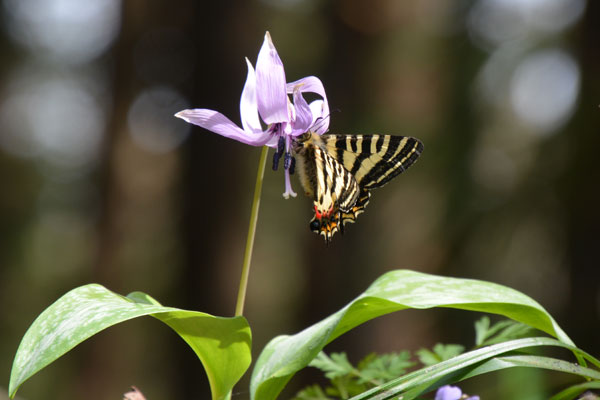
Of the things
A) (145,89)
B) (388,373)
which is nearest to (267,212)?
(145,89)

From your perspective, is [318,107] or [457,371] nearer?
[457,371]

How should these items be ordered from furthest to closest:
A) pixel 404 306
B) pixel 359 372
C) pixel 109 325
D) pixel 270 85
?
1. pixel 359 372
2. pixel 270 85
3. pixel 404 306
4. pixel 109 325

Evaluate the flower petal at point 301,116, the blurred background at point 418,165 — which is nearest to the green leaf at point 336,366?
the flower petal at point 301,116

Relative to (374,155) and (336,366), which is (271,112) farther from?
(336,366)

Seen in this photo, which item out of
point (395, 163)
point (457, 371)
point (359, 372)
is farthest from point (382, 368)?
point (395, 163)

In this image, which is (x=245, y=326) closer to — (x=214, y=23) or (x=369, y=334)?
(x=369, y=334)

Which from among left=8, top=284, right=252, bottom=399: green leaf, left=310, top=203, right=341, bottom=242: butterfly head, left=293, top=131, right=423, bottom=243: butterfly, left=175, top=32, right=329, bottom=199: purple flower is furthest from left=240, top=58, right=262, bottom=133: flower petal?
left=8, top=284, right=252, bottom=399: green leaf

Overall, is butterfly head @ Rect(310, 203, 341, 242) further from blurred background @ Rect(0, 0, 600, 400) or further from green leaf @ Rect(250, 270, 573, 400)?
blurred background @ Rect(0, 0, 600, 400)
